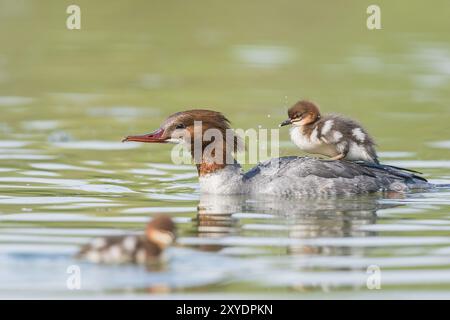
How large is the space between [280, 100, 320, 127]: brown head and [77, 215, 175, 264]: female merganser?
12.5ft

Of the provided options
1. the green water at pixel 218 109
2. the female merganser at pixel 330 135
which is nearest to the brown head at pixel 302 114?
the female merganser at pixel 330 135

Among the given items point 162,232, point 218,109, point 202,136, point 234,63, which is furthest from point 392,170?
point 234,63

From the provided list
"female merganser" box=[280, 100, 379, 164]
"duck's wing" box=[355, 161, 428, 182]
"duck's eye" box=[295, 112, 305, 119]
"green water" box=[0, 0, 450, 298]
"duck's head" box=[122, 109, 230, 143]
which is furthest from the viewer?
"duck's eye" box=[295, 112, 305, 119]

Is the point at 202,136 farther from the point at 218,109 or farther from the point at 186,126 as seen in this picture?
the point at 218,109

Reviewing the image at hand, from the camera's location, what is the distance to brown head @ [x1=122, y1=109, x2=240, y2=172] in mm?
10633

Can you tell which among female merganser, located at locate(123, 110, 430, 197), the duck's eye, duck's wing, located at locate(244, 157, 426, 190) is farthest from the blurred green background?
female merganser, located at locate(123, 110, 430, 197)

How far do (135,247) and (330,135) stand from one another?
396 centimetres

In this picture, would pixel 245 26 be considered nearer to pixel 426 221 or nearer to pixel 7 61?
pixel 7 61

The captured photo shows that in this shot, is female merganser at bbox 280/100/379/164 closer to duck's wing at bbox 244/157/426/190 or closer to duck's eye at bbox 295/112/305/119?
duck's eye at bbox 295/112/305/119

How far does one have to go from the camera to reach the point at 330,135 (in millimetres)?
11211

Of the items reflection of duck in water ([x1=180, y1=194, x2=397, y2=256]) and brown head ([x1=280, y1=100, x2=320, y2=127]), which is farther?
brown head ([x1=280, y1=100, x2=320, y2=127])

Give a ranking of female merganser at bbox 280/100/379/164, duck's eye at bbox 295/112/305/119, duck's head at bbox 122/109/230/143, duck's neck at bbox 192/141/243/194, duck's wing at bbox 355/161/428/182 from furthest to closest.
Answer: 1. duck's eye at bbox 295/112/305/119
2. female merganser at bbox 280/100/379/164
3. duck's wing at bbox 355/161/428/182
4. duck's neck at bbox 192/141/243/194
5. duck's head at bbox 122/109/230/143
